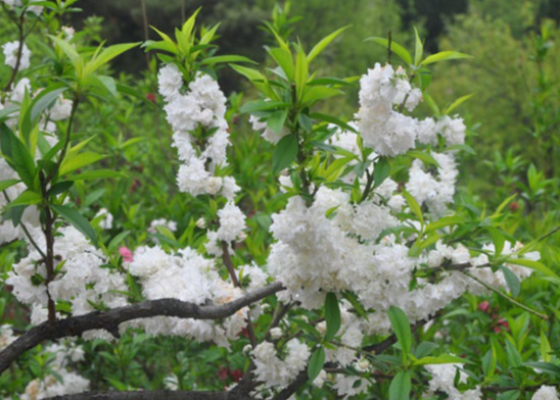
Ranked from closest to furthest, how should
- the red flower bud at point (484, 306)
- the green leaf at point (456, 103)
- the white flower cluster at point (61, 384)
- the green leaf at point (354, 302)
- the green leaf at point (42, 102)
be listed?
the green leaf at point (42, 102)
the green leaf at point (354, 302)
the green leaf at point (456, 103)
the red flower bud at point (484, 306)
the white flower cluster at point (61, 384)

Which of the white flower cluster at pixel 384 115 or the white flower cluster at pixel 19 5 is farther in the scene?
the white flower cluster at pixel 19 5

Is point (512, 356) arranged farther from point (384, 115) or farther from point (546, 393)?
point (384, 115)

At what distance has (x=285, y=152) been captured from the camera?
4.24 feet

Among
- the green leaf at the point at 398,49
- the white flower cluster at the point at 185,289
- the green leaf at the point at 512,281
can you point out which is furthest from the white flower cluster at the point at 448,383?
the green leaf at the point at 398,49

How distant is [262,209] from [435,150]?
4.32 feet

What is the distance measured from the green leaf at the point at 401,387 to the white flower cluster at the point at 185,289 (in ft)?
1.91

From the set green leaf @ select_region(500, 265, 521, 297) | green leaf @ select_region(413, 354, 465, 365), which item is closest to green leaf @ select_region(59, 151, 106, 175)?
green leaf @ select_region(413, 354, 465, 365)

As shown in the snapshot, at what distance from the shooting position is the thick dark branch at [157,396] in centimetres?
160

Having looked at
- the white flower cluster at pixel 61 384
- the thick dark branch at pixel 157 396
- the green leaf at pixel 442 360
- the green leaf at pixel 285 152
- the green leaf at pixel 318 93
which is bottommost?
the green leaf at pixel 442 360

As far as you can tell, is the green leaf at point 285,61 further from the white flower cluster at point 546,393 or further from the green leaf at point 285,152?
the white flower cluster at point 546,393

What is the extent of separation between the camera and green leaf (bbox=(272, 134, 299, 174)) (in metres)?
1.27

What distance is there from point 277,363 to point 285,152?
851 millimetres

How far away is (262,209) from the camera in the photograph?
355cm

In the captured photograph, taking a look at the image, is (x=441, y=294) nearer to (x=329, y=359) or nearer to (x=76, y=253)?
(x=329, y=359)
